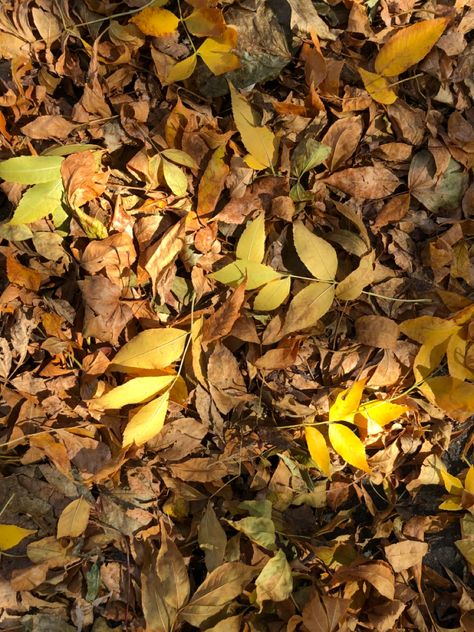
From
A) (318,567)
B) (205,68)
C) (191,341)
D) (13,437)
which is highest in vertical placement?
(205,68)

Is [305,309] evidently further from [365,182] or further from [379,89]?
[379,89]

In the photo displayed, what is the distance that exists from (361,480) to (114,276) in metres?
0.61

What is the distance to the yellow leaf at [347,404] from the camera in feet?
3.65

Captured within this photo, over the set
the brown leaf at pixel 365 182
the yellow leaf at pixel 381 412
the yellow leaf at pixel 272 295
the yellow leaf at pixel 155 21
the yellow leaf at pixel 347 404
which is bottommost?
the yellow leaf at pixel 381 412

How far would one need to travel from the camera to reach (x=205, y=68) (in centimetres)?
118

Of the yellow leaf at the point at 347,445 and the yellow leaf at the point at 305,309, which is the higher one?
the yellow leaf at the point at 305,309

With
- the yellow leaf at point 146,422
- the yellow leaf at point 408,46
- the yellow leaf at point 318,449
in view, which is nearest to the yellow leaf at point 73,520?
the yellow leaf at point 146,422

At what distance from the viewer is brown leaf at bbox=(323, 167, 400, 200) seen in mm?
1164

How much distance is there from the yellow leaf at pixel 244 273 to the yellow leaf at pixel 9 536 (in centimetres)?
58

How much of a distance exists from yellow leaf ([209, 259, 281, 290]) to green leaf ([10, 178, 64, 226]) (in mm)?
313

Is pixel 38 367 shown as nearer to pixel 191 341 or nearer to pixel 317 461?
pixel 191 341

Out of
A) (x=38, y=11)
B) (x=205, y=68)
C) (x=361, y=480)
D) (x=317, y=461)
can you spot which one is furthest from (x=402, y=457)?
(x=38, y=11)

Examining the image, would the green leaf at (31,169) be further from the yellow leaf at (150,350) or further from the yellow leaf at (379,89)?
the yellow leaf at (379,89)

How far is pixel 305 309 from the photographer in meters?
1.10
